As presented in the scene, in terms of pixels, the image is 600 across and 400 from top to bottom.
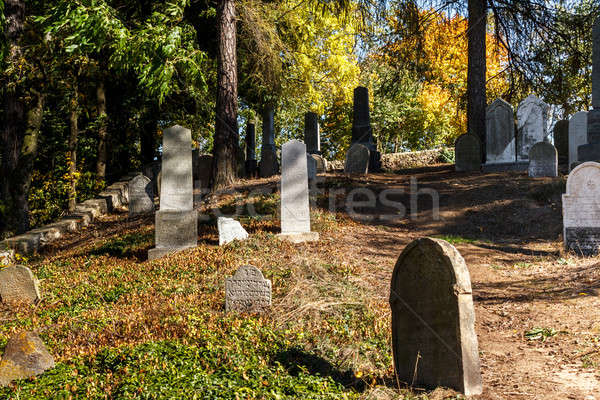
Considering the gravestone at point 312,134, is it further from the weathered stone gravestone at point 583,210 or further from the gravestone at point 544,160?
A: the weathered stone gravestone at point 583,210

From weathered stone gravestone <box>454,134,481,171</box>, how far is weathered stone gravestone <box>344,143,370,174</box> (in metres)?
3.08

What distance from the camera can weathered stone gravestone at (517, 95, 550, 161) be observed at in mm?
17484

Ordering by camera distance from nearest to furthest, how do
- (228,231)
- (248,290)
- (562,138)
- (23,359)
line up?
(23,359), (248,290), (228,231), (562,138)

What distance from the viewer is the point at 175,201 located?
1067 cm

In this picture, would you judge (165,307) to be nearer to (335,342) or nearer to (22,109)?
(335,342)

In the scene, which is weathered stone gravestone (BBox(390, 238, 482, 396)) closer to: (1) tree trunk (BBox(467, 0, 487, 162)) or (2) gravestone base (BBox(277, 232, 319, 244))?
(2) gravestone base (BBox(277, 232, 319, 244))

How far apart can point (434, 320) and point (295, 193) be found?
21.1 ft

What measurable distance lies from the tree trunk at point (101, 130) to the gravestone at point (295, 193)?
10.9 meters

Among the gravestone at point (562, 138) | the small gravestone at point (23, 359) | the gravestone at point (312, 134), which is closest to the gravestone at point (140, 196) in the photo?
the gravestone at point (312, 134)

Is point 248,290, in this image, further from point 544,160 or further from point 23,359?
point 544,160

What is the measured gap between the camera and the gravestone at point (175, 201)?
34.3 feet

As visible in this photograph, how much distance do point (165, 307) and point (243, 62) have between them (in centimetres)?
1339

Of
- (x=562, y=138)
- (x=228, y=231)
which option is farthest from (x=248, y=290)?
(x=562, y=138)

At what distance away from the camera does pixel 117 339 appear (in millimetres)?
6113
